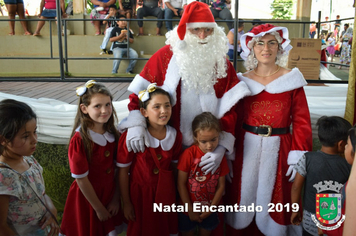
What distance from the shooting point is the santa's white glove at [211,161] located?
1.86 metres

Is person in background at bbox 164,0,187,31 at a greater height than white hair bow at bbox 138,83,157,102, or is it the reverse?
person in background at bbox 164,0,187,31

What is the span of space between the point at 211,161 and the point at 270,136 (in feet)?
1.43

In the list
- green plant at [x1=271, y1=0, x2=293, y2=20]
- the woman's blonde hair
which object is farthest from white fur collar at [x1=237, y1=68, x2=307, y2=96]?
green plant at [x1=271, y1=0, x2=293, y2=20]

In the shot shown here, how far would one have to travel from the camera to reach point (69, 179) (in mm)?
2619

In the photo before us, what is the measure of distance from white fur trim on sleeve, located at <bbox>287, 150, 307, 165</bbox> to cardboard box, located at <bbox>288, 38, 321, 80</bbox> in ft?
6.86

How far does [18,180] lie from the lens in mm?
1317

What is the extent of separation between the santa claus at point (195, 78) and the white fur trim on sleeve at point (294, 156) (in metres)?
0.37

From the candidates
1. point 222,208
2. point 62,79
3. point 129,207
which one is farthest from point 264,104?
point 62,79

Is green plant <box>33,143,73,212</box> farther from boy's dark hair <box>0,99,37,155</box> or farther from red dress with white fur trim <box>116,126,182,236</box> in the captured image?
boy's dark hair <box>0,99,37,155</box>

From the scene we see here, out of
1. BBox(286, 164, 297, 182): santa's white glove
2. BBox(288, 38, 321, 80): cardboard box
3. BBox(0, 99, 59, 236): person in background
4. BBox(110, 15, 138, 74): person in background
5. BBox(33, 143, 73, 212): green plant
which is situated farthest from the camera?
BBox(110, 15, 138, 74): person in background

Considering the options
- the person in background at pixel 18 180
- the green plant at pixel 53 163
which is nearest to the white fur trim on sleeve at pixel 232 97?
the person in background at pixel 18 180

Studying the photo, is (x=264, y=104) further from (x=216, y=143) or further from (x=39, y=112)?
(x=39, y=112)

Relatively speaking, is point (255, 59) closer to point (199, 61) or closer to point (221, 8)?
point (199, 61)

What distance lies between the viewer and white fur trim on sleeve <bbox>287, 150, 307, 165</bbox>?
190cm
